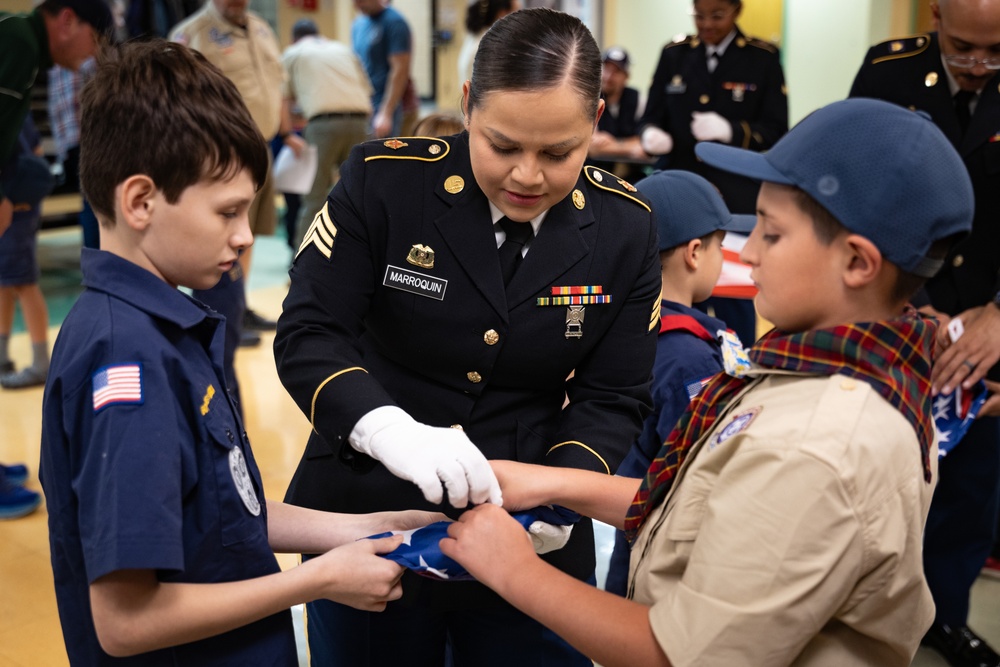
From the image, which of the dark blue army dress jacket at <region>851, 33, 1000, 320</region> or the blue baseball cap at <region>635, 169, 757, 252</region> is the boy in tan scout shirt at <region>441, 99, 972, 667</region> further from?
the dark blue army dress jacket at <region>851, 33, 1000, 320</region>

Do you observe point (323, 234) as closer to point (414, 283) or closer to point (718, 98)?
point (414, 283)

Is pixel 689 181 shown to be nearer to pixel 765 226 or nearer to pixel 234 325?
pixel 765 226

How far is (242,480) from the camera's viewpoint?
1.17m

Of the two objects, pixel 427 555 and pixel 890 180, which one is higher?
pixel 890 180

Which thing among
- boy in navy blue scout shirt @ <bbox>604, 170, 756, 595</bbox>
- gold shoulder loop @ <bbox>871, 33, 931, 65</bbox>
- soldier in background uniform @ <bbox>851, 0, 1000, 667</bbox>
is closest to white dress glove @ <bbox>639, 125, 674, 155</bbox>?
gold shoulder loop @ <bbox>871, 33, 931, 65</bbox>

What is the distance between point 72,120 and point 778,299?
5.50m

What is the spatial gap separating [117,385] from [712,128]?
10.2 ft

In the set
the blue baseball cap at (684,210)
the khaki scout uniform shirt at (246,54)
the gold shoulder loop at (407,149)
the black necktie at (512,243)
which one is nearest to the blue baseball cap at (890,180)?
the black necktie at (512,243)

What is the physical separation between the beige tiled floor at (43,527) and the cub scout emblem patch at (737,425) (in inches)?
67.3

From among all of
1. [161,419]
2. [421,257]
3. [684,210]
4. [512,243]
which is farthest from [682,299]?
[161,419]

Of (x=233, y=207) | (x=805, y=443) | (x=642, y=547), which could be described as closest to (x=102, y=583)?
(x=233, y=207)

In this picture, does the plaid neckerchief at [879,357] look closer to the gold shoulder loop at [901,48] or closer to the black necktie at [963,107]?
the black necktie at [963,107]

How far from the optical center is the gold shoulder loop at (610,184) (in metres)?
1.55

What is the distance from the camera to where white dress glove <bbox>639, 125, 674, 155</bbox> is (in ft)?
13.0
